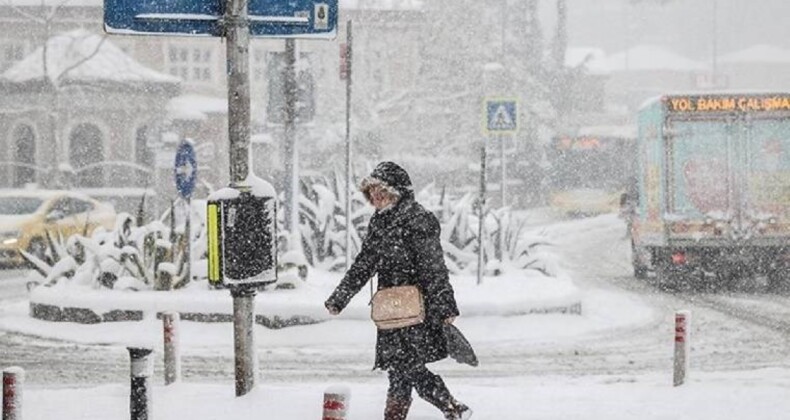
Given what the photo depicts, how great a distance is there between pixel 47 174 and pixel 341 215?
1072 inches

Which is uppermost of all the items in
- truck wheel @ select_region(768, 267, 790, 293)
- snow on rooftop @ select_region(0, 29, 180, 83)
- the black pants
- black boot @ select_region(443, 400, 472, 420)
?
snow on rooftop @ select_region(0, 29, 180, 83)

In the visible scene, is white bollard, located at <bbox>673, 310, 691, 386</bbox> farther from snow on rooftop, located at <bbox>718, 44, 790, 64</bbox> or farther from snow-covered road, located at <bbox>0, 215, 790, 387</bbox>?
snow on rooftop, located at <bbox>718, 44, 790, 64</bbox>

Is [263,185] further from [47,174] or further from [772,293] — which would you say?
[47,174]

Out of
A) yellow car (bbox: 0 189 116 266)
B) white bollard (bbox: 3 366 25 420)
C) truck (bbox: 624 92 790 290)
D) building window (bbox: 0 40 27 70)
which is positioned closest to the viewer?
white bollard (bbox: 3 366 25 420)

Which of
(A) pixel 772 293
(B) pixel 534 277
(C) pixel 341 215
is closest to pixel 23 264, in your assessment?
(C) pixel 341 215

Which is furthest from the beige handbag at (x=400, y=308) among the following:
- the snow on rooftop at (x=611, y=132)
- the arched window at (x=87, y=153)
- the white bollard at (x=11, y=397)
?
the snow on rooftop at (x=611, y=132)

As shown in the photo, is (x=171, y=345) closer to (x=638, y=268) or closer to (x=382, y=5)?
(x=638, y=268)

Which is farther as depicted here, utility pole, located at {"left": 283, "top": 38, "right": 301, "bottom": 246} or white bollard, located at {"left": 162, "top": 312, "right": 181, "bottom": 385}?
utility pole, located at {"left": 283, "top": 38, "right": 301, "bottom": 246}

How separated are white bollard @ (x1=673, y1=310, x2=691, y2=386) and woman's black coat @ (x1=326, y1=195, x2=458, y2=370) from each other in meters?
2.68

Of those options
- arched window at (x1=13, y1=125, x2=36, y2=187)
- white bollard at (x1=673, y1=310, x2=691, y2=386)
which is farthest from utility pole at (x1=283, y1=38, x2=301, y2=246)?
arched window at (x1=13, y1=125, x2=36, y2=187)

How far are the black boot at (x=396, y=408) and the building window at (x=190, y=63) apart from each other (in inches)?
1705

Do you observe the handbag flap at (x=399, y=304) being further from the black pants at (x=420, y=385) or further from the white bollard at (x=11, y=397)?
the white bollard at (x=11, y=397)

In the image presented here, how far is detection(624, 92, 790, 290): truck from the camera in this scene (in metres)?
17.7

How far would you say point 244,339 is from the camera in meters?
7.83
